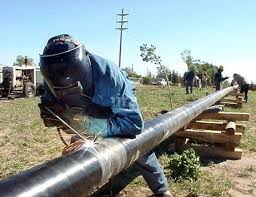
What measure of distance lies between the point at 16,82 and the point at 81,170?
21685mm

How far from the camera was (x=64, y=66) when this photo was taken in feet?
10.7

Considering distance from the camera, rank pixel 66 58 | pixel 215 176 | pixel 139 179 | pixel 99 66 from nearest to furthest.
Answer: pixel 66 58 < pixel 99 66 < pixel 139 179 < pixel 215 176

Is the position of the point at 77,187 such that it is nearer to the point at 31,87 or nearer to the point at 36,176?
the point at 36,176

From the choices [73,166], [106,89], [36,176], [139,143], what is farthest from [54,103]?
[36,176]

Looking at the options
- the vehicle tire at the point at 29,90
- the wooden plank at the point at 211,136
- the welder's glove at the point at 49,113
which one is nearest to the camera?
the welder's glove at the point at 49,113

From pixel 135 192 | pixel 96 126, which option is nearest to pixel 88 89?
pixel 96 126

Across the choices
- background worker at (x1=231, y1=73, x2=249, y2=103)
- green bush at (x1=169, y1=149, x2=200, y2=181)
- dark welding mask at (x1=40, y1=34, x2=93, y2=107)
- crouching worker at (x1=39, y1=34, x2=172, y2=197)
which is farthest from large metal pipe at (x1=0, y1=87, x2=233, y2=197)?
background worker at (x1=231, y1=73, x2=249, y2=103)

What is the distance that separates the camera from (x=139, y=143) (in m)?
3.76

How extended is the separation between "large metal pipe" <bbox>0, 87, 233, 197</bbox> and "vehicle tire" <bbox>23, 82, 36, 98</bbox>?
19.2 meters

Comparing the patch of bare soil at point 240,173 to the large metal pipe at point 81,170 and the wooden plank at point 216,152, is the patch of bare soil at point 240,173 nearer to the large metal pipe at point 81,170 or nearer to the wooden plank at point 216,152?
the wooden plank at point 216,152

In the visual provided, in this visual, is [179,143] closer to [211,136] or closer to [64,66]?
[211,136]

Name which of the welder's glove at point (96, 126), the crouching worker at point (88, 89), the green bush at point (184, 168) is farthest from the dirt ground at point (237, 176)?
the crouching worker at point (88, 89)

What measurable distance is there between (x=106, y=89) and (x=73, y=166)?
107 centimetres

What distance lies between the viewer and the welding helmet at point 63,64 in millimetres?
3254
